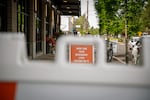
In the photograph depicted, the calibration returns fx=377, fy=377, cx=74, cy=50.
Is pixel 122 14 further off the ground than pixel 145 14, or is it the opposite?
pixel 145 14

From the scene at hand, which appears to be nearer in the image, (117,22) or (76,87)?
(76,87)

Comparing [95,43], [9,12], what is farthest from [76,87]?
[9,12]

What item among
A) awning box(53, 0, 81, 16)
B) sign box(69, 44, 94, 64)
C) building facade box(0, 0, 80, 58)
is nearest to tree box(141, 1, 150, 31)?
awning box(53, 0, 81, 16)

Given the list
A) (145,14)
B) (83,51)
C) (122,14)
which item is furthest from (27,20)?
(145,14)

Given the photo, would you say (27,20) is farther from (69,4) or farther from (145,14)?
(145,14)

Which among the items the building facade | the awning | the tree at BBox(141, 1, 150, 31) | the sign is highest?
the awning

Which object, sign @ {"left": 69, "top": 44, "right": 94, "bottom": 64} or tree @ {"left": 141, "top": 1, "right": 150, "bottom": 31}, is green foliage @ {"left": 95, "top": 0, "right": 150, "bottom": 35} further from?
sign @ {"left": 69, "top": 44, "right": 94, "bottom": 64}

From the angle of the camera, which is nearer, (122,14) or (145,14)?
(122,14)

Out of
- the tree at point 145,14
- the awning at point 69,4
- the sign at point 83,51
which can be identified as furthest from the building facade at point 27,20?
the tree at point 145,14

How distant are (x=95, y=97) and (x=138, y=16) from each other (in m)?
Result: 18.6

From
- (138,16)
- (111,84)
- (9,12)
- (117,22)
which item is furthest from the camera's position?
(117,22)

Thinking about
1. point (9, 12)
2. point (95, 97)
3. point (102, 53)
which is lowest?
point (95, 97)

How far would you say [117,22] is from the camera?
21.6 meters

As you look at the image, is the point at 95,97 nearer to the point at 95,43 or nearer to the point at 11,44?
the point at 95,43
